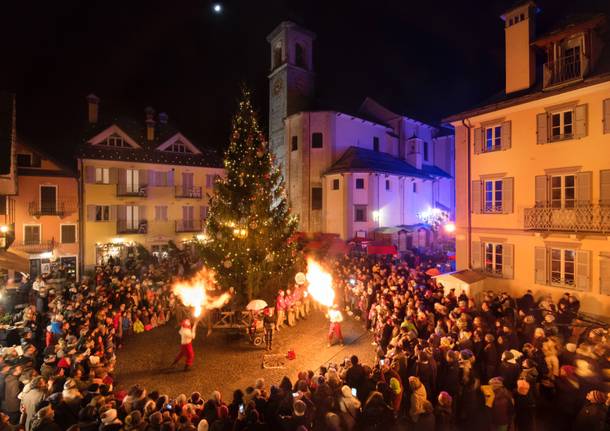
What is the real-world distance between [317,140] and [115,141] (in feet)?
57.8

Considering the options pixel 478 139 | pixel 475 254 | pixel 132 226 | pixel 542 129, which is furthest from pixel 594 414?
pixel 132 226

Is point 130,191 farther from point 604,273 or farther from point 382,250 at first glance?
point 604,273

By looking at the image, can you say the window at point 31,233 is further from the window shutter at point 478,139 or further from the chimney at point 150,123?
the window shutter at point 478,139

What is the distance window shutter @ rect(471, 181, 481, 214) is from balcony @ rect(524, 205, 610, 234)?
257 cm

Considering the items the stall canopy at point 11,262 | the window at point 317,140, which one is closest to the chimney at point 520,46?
the window at point 317,140

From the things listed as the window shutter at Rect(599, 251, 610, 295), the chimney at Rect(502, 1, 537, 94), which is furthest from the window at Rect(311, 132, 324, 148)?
the window shutter at Rect(599, 251, 610, 295)

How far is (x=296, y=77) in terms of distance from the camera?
37.1 m

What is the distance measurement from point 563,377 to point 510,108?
44.2 ft

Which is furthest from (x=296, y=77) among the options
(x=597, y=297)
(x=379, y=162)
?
(x=597, y=297)

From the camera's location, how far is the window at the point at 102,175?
29170mm

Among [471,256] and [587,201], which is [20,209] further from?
[587,201]

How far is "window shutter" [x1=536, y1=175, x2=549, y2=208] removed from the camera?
16031 mm

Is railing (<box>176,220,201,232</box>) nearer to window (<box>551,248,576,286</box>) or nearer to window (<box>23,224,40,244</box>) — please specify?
window (<box>23,224,40,244</box>)

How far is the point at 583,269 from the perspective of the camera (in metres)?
14.9
